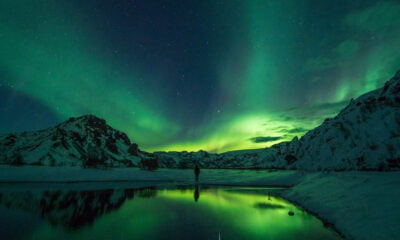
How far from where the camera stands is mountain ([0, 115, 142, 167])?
187 ft

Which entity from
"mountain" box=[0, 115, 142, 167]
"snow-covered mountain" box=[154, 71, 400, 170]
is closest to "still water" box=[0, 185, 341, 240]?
"snow-covered mountain" box=[154, 71, 400, 170]

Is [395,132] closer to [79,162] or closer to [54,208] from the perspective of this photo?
[54,208]

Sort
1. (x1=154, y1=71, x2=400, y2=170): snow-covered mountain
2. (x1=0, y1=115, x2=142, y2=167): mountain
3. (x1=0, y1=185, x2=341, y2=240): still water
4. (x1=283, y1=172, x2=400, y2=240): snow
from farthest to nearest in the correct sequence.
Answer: (x1=0, y1=115, x2=142, y2=167): mountain
(x1=154, y1=71, x2=400, y2=170): snow-covered mountain
(x1=0, y1=185, x2=341, y2=240): still water
(x1=283, y1=172, x2=400, y2=240): snow

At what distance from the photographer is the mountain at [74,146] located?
56.9 m

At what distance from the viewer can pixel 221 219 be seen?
930 cm

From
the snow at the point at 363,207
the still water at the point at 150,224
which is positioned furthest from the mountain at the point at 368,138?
the still water at the point at 150,224

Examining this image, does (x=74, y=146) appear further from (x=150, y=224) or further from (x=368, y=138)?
(x=368, y=138)

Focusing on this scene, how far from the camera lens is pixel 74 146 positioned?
7706cm

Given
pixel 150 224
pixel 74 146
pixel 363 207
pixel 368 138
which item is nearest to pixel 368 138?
pixel 368 138

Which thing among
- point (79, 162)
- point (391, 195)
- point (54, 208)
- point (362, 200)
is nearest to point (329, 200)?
point (362, 200)

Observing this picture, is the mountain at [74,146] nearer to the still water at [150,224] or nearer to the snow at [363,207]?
the still water at [150,224]

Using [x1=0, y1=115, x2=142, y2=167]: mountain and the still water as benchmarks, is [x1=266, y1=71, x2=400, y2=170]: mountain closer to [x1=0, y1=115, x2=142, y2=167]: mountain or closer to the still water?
the still water

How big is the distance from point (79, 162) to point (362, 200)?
68813 millimetres

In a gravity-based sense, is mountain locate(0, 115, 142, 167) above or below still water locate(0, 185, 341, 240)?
above
